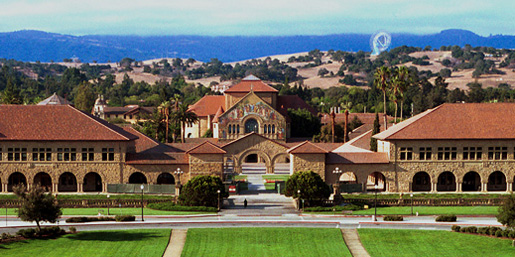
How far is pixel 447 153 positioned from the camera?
76.6 m

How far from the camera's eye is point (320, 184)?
67.2 m

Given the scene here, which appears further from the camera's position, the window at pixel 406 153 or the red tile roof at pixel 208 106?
the red tile roof at pixel 208 106

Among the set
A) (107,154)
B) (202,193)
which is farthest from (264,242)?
(107,154)

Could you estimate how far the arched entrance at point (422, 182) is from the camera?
77688mm

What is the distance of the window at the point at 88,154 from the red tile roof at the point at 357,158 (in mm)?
22168

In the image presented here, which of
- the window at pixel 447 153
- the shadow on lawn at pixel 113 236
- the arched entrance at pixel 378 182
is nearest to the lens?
the shadow on lawn at pixel 113 236

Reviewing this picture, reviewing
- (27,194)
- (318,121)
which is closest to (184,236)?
(27,194)

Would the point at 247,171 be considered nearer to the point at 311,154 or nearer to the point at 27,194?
A: the point at 311,154

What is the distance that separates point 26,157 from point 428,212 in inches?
1477

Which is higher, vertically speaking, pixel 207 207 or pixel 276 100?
pixel 276 100

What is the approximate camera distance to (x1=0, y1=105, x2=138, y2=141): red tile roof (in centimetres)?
7488

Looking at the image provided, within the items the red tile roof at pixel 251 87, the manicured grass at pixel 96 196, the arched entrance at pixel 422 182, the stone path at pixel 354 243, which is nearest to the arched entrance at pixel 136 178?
the manicured grass at pixel 96 196

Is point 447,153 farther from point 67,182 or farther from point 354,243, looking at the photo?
point 67,182

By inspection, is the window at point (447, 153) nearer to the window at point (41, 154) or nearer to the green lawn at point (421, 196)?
the green lawn at point (421, 196)
